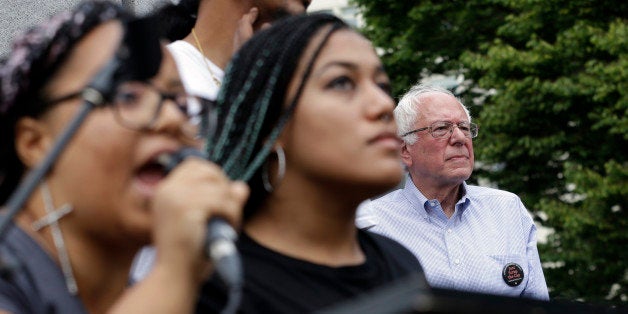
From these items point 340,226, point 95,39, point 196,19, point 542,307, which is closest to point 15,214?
point 95,39

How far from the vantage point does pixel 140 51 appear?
7.21ft

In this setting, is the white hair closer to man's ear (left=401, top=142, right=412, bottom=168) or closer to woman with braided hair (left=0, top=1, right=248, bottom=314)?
man's ear (left=401, top=142, right=412, bottom=168)

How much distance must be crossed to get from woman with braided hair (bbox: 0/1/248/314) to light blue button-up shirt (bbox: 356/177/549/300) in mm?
2930

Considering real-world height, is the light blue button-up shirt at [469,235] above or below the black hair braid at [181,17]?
below

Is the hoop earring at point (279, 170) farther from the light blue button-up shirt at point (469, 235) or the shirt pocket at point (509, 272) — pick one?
the shirt pocket at point (509, 272)

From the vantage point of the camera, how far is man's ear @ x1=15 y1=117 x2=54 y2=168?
7.04ft

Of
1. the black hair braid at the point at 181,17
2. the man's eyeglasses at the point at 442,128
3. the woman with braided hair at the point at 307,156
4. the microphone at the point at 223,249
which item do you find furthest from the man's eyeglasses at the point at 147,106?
the man's eyeglasses at the point at 442,128

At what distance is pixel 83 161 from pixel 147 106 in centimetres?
16

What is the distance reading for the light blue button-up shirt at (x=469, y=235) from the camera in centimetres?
515

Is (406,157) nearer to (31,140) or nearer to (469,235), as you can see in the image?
(469,235)

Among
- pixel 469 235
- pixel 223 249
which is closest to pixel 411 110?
pixel 469 235

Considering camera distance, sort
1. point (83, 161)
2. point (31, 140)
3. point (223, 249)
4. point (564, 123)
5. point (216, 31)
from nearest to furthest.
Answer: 1. point (223, 249)
2. point (83, 161)
3. point (31, 140)
4. point (216, 31)
5. point (564, 123)

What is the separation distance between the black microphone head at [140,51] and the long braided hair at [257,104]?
21.1 inches

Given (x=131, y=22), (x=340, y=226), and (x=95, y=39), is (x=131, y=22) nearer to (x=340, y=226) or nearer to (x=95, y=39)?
(x=95, y=39)
